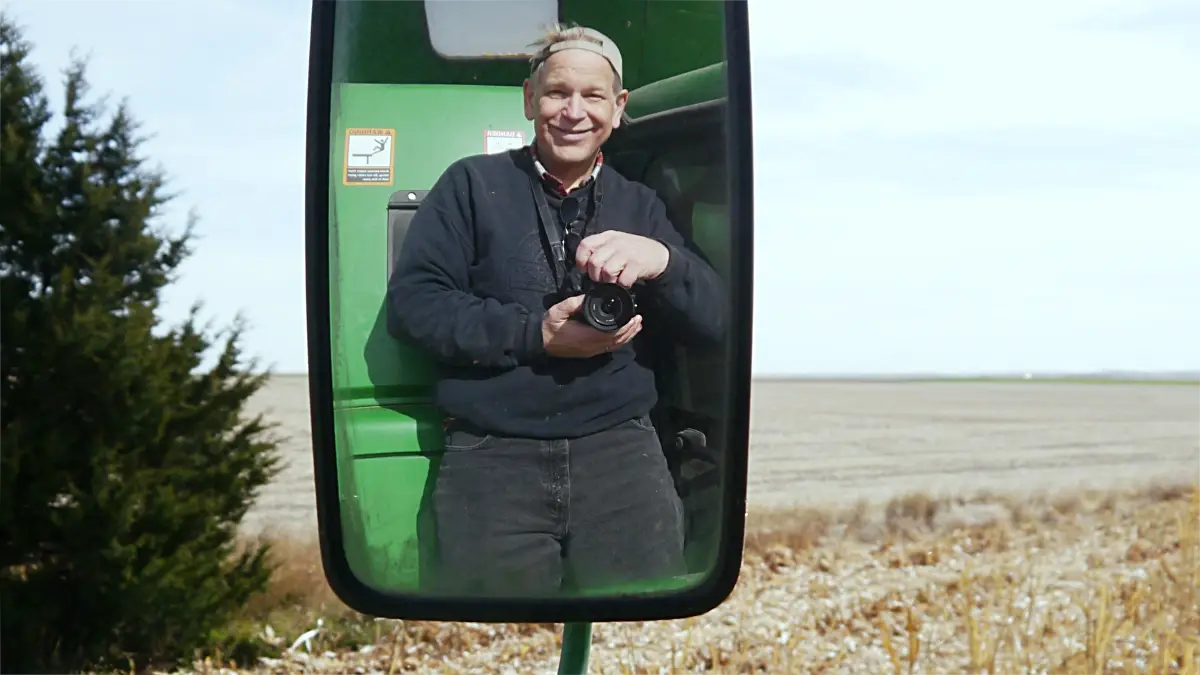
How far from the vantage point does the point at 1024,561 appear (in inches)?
398

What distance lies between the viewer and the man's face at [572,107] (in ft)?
5.75

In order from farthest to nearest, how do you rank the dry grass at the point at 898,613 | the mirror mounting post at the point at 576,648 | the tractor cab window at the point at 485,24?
the dry grass at the point at 898,613, the mirror mounting post at the point at 576,648, the tractor cab window at the point at 485,24

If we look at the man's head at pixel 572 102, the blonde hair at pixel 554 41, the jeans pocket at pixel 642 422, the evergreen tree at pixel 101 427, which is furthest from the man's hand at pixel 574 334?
the evergreen tree at pixel 101 427

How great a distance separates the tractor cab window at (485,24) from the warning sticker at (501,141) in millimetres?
127

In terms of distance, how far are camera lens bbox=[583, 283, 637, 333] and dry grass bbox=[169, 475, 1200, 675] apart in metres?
2.41

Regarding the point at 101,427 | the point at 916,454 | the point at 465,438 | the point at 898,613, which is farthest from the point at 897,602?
A: the point at 916,454

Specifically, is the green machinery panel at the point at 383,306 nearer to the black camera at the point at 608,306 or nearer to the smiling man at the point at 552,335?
the smiling man at the point at 552,335

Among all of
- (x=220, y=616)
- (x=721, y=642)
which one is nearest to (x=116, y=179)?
(x=220, y=616)

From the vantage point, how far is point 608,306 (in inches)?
65.0

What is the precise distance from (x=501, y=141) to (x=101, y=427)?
27.3 feet

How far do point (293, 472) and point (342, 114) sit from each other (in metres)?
27.5

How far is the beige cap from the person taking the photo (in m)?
1.78

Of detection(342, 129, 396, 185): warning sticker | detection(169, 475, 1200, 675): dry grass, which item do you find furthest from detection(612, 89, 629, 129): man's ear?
detection(169, 475, 1200, 675): dry grass

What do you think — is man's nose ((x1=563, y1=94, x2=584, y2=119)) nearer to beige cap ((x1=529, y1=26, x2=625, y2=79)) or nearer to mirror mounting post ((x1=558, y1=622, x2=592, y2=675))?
beige cap ((x1=529, y1=26, x2=625, y2=79))
